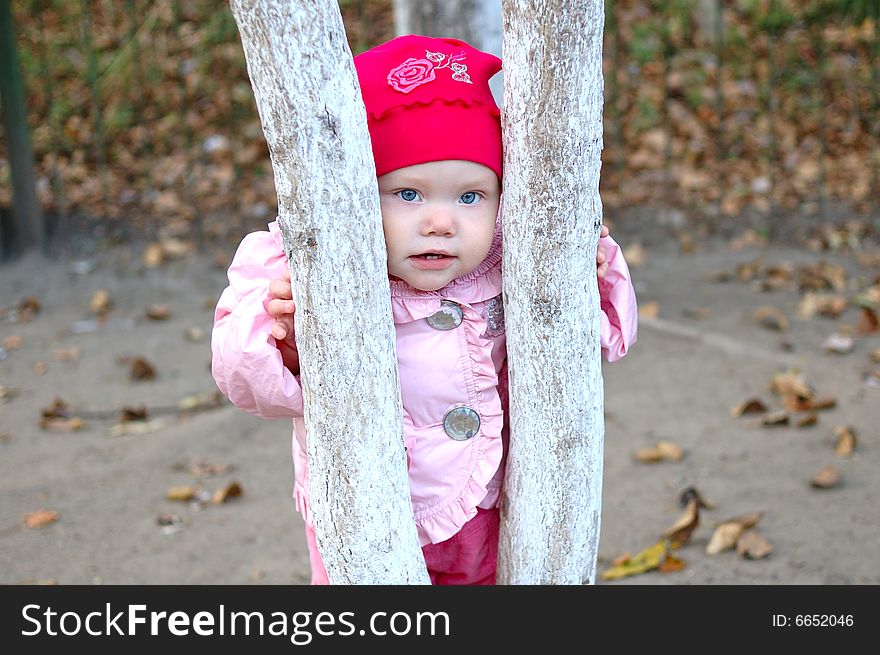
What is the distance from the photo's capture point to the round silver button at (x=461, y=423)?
2.04 meters

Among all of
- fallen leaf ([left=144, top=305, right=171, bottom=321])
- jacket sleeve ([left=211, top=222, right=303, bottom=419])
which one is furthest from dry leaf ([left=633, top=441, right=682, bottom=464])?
fallen leaf ([left=144, top=305, right=171, bottom=321])

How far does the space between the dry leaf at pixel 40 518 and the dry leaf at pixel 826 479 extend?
2.66 meters

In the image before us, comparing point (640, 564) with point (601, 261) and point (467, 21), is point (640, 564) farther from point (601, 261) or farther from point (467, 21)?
point (467, 21)

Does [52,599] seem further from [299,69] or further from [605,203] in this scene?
[605,203]

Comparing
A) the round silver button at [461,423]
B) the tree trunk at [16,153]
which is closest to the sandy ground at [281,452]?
the tree trunk at [16,153]

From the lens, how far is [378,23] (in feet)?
29.3

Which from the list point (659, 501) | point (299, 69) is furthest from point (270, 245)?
point (659, 501)

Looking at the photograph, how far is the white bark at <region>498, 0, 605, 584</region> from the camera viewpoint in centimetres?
174

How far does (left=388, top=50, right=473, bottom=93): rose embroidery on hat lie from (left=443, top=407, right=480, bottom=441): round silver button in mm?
613

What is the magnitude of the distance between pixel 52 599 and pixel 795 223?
5.15 meters

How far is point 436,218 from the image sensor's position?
74.7 inches

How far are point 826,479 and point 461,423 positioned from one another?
2.04 m

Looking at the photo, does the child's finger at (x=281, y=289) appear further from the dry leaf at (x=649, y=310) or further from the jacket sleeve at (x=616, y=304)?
the dry leaf at (x=649, y=310)

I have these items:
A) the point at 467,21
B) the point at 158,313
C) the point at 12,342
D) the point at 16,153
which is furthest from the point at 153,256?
the point at 467,21
